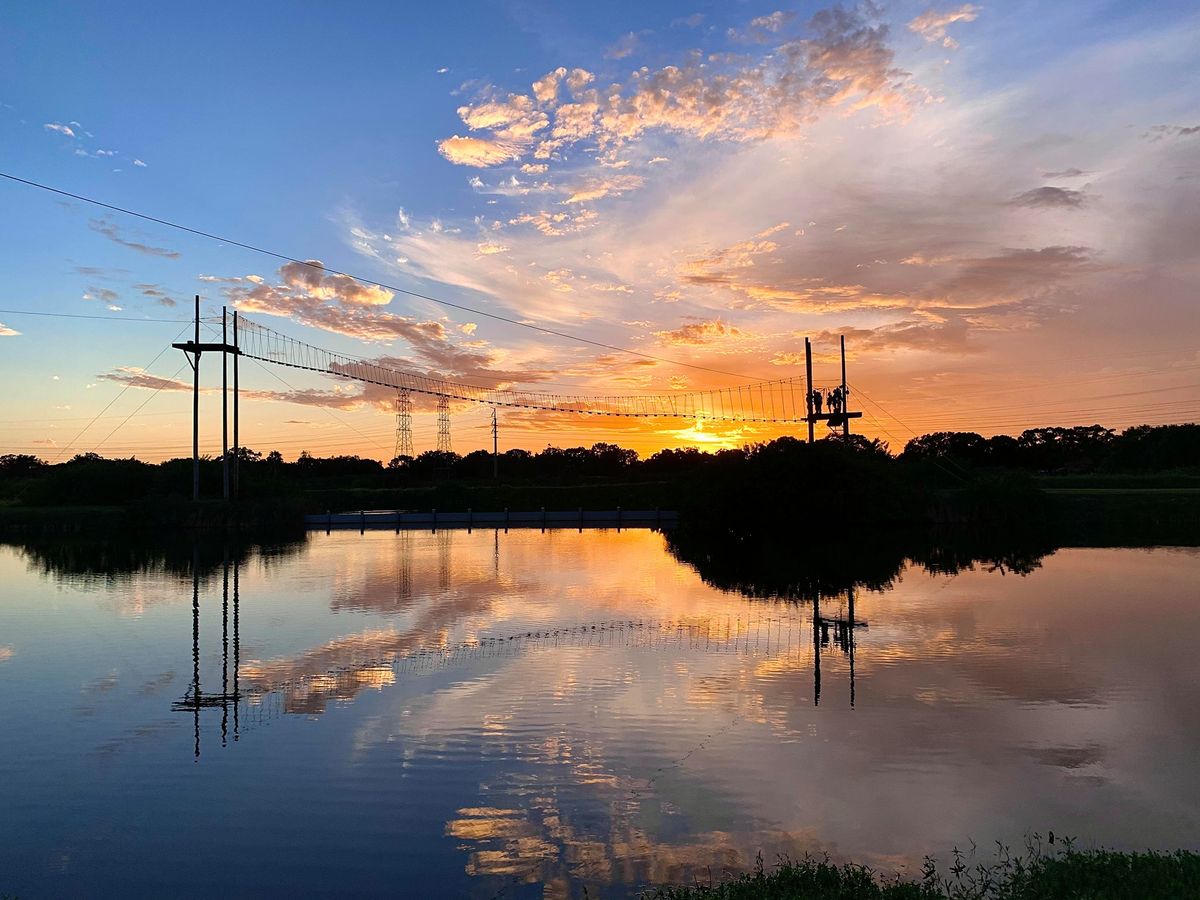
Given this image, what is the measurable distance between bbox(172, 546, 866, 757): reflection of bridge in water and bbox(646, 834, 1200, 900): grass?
5.51m

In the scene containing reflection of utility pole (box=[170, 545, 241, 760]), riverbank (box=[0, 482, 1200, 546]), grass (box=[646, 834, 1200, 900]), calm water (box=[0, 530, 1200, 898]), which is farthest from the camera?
riverbank (box=[0, 482, 1200, 546])

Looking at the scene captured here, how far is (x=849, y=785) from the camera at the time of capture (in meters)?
8.93

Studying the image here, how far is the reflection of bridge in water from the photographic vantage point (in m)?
12.9

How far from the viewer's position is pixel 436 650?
16.5m

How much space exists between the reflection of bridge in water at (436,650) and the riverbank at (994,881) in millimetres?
5541

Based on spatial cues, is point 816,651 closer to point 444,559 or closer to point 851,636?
point 851,636

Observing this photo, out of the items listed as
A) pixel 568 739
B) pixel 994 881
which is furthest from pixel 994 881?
pixel 568 739

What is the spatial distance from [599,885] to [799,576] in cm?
2180

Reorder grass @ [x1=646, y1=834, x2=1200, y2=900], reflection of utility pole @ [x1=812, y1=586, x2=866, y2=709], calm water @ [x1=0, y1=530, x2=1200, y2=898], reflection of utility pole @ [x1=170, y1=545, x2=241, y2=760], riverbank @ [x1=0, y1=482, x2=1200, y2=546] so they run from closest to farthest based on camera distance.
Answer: grass @ [x1=646, y1=834, x2=1200, y2=900] < calm water @ [x1=0, y1=530, x2=1200, y2=898] < reflection of utility pole @ [x1=170, y1=545, x2=241, y2=760] < reflection of utility pole @ [x1=812, y1=586, x2=866, y2=709] < riverbank @ [x1=0, y1=482, x2=1200, y2=546]

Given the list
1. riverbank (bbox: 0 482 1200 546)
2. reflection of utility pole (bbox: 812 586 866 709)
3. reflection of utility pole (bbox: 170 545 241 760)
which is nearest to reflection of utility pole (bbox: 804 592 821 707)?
reflection of utility pole (bbox: 812 586 866 709)

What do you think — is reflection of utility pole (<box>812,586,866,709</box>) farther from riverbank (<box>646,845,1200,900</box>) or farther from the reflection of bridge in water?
riverbank (<box>646,845,1200,900</box>)

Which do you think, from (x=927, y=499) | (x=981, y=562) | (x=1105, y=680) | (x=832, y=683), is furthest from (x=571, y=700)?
(x=927, y=499)

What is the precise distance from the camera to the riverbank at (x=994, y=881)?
5762mm

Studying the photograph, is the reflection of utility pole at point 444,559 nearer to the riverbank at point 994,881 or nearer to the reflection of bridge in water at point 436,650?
the reflection of bridge in water at point 436,650
